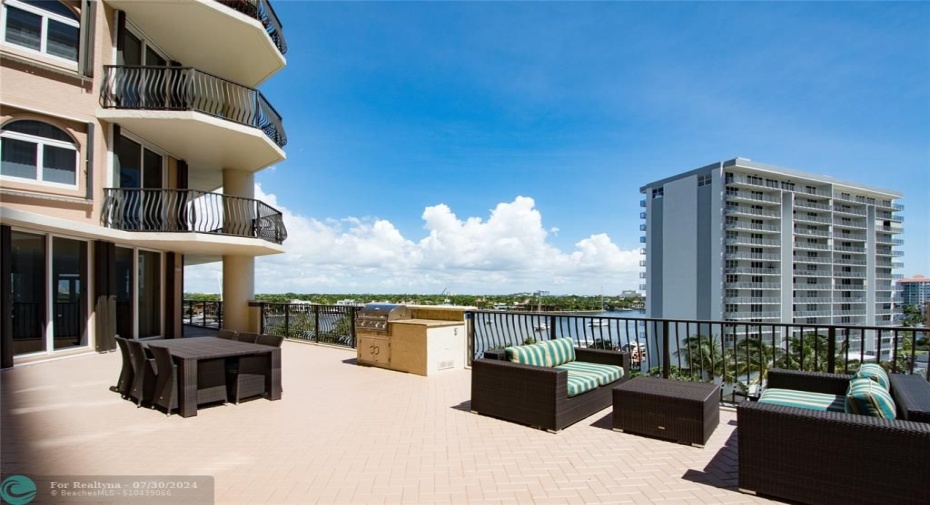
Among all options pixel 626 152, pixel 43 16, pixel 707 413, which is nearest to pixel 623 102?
pixel 626 152

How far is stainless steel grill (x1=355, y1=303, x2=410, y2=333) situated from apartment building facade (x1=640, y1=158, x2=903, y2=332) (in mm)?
63006

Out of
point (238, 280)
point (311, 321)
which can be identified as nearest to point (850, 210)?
point (311, 321)

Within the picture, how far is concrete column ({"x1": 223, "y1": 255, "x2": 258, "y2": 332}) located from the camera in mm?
13273

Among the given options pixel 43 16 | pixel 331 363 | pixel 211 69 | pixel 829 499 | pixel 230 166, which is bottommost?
pixel 331 363

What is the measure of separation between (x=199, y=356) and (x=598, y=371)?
15.5 feet

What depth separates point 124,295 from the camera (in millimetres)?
10352

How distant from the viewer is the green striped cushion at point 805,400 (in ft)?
11.9

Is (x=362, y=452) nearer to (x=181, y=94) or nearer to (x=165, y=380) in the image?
(x=165, y=380)

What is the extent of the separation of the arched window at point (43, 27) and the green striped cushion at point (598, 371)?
37.8ft

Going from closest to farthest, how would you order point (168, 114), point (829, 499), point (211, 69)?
1. point (829, 499)
2. point (168, 114)
3. point (211, 69)

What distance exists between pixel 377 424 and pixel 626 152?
76.4 feet

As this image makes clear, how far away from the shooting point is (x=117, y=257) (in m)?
10.1

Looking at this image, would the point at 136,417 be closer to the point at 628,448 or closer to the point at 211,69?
the point at 628,448

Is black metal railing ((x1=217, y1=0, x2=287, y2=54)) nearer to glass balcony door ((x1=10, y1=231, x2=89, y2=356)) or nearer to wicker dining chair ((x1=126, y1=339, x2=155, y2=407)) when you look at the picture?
glass balcony door ((x1=10, y1=231, x2=89, y2=356))
